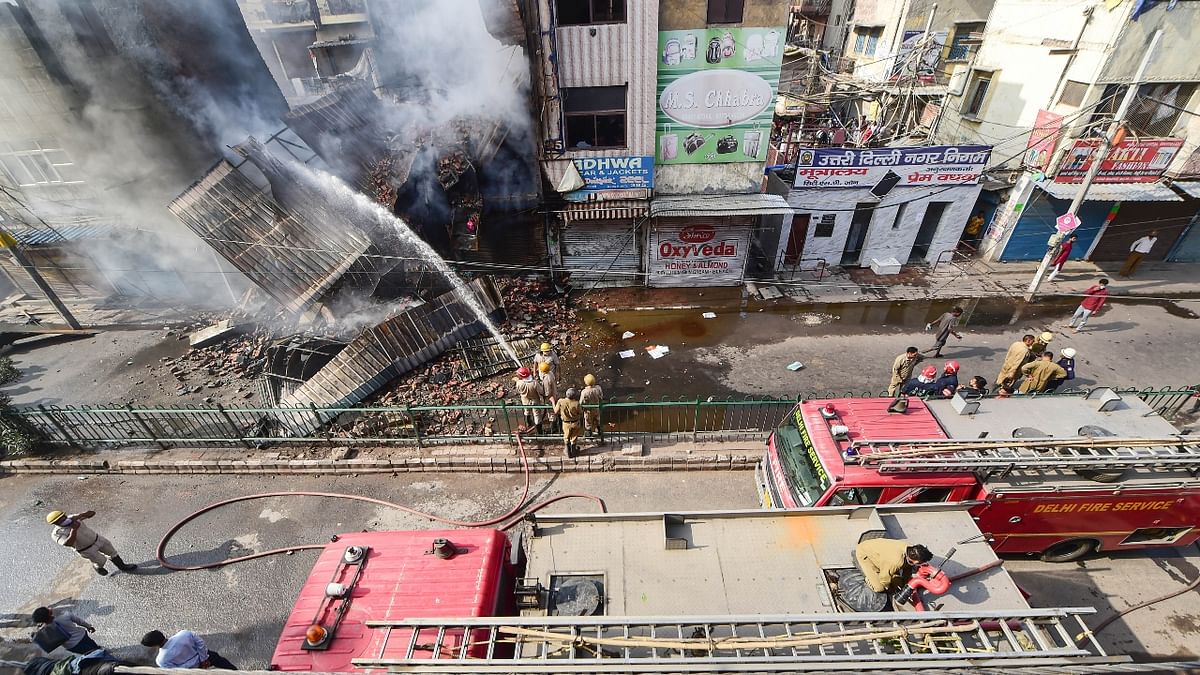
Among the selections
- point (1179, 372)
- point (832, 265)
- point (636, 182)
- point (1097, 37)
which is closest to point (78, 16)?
point (636, 182)

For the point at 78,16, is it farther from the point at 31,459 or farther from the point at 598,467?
the point at 598,467

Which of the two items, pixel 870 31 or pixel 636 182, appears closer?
pixel 636 182

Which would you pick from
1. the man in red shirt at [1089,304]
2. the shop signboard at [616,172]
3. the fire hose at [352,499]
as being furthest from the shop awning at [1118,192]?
the fire hose at [352,499]

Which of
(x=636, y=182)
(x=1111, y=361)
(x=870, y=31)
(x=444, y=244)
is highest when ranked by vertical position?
(x=870, y=31)

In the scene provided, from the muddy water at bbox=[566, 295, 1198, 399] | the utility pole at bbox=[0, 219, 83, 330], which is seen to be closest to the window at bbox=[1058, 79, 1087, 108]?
the muddy water at bbox=[566, 295, 1198, 399]

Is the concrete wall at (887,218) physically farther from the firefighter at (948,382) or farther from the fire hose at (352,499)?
the fire hose at (352,499)

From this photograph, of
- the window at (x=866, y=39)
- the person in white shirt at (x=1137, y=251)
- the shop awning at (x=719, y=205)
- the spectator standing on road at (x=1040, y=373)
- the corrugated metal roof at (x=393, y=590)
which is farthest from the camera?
the window at (x=866, y=39)
